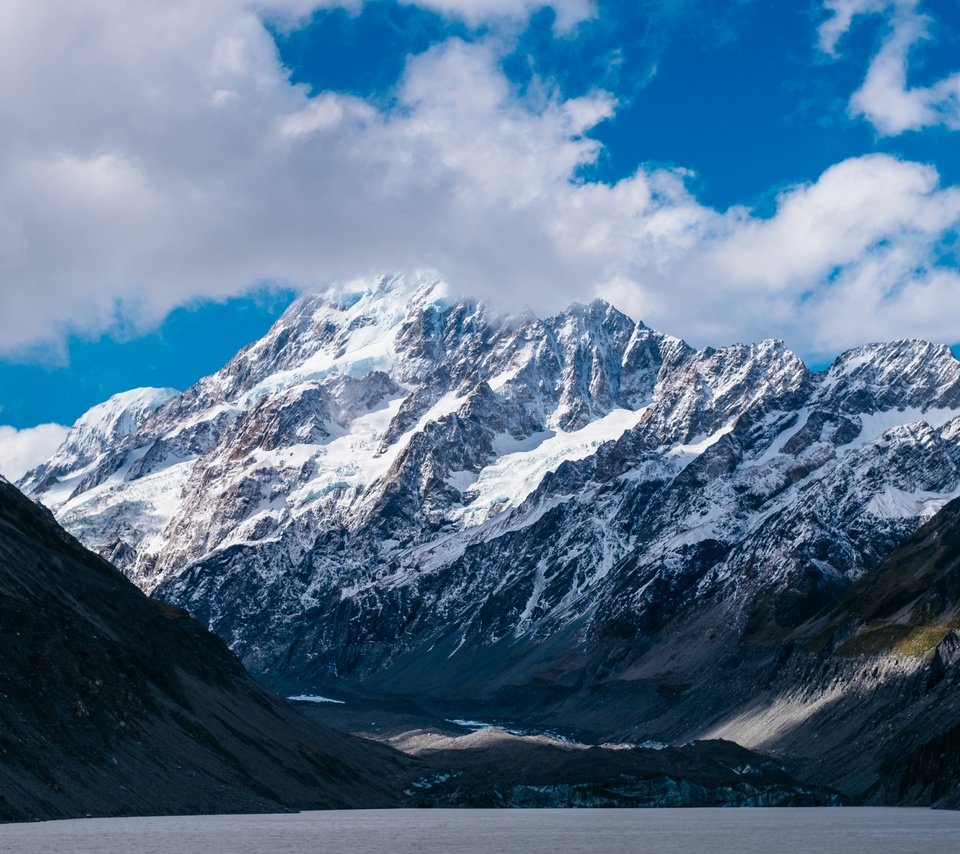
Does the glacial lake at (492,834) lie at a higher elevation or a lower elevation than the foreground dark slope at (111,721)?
lower

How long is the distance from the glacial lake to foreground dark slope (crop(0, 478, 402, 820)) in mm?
4958

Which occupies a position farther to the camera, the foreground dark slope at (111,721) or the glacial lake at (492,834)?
the foreground dark slope at (111,721)

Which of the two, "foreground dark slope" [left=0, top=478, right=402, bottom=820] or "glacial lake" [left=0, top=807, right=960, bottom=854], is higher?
"foreground dark slope" [left=0, top=478, right=402, bottom=820]

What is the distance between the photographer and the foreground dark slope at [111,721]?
134m

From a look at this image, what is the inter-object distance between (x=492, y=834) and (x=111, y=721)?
41204 millimetres

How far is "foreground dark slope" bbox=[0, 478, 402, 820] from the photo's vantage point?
439 feet

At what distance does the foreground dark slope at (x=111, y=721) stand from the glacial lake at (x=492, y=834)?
4.96m

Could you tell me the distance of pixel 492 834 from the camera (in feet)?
431

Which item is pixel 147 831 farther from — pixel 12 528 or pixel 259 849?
pixel 12 528

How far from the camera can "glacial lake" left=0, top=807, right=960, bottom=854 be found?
352 ft

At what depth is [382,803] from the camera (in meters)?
199

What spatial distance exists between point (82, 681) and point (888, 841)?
250 ft

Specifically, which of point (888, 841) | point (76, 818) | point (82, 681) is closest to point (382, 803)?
point (82, 681)

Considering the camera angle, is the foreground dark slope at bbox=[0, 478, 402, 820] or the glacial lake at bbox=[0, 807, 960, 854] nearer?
the glacial lake at bbox=[0, 807, 960, 854]
